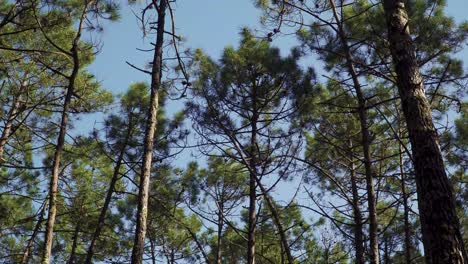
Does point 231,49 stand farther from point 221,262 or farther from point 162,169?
point 221,262

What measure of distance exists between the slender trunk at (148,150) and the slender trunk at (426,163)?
302 cm

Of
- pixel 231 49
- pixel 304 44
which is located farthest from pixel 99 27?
pixel 304 44

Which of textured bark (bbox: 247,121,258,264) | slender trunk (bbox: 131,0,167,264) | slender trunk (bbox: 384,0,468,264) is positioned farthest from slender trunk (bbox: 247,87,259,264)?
slender trunk (bbox: 384,0,468,264)

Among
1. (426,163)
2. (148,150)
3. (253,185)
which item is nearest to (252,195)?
(253,185)

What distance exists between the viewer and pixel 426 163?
335 centimetres

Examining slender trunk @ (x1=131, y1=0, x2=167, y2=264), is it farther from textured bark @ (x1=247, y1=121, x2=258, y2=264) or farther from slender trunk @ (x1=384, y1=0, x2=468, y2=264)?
slender trunk @ (x1=384, y1=0, x2=468, y2=264)

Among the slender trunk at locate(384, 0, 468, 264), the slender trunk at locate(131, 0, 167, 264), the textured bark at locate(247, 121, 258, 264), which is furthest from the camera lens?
the textured bark at locate(247, 121, 258, 264)

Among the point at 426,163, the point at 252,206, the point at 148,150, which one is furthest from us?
the point at 252,206

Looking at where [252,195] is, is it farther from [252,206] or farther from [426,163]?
[426,163]

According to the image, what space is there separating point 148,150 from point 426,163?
334cm

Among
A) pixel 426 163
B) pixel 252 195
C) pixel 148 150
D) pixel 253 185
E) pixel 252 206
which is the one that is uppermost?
pixel 253 185

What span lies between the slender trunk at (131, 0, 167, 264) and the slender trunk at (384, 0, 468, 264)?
119 inches

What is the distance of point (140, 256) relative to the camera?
5117mm

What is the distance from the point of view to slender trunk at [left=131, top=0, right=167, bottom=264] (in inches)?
205
